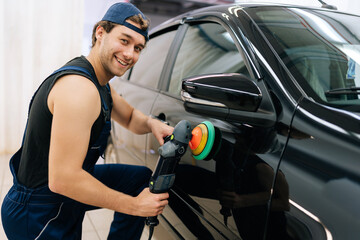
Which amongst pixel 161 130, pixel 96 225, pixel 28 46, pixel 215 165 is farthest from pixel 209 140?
pixel 28 46

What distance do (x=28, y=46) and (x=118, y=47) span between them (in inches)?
102

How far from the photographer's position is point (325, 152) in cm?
79

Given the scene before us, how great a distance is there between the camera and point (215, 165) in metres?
1.10

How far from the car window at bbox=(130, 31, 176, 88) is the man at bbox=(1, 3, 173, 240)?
528 millimetres

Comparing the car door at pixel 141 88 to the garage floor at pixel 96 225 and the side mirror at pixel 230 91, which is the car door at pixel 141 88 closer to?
the garage floor at pixel 96 225

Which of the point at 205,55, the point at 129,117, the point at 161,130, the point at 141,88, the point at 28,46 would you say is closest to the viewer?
the point at 161,130

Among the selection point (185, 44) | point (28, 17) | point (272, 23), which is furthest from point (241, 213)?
point (28, 17)

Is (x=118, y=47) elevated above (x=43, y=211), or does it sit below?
above

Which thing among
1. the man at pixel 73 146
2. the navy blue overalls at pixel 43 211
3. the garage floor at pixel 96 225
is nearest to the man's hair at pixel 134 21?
the man at pixel 73 146

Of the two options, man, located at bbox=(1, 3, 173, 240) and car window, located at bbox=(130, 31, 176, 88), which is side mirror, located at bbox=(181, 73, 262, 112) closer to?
man, located at bbox=(1, 3, 173, 240)

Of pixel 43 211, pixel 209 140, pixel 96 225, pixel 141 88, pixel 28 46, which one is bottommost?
pixel 96 225

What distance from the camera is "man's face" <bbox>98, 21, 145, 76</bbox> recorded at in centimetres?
124

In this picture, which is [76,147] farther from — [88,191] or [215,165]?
[215,165]

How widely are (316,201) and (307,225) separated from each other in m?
0.06
